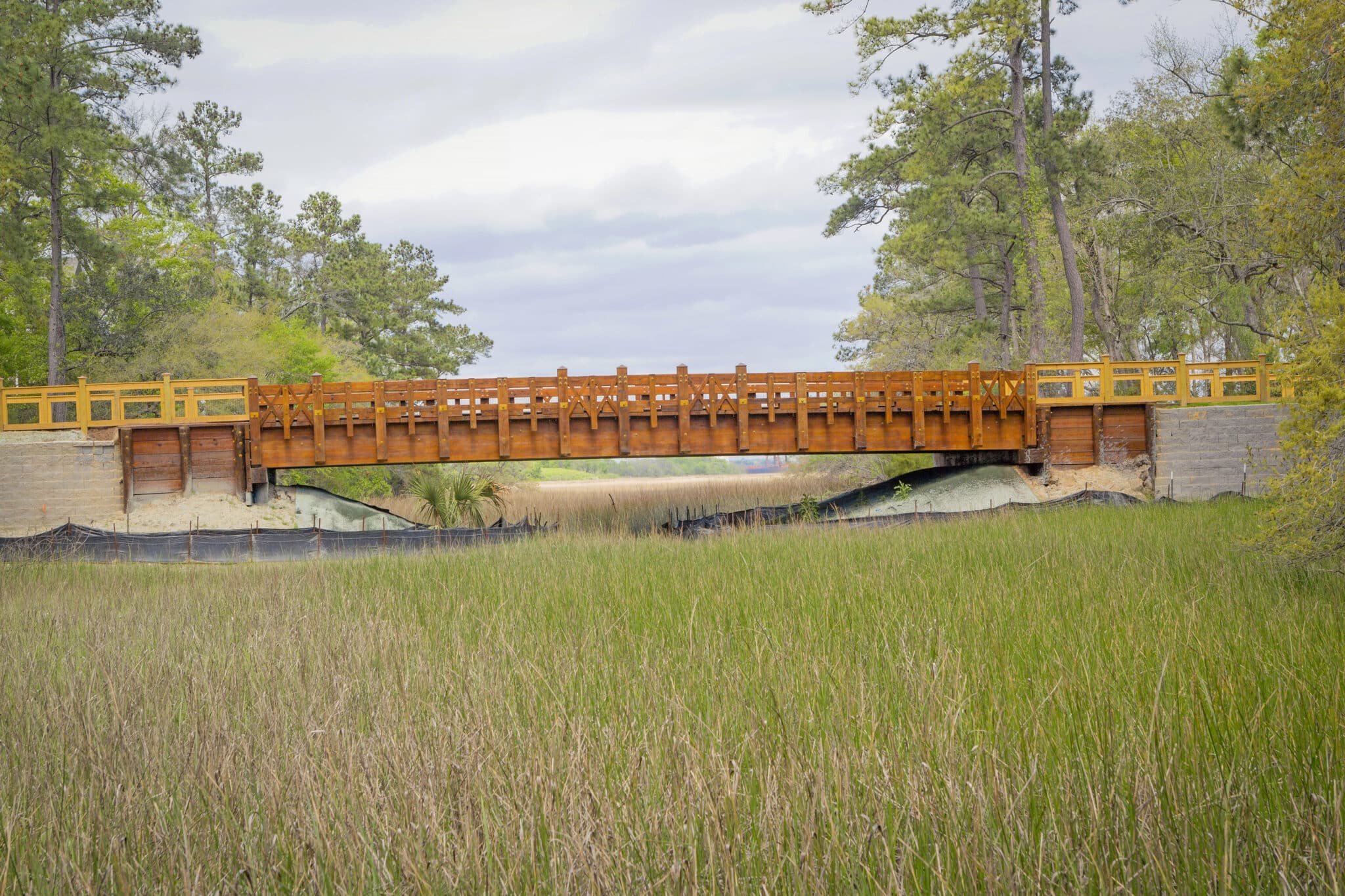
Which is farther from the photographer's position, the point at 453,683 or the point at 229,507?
the point at 229,507

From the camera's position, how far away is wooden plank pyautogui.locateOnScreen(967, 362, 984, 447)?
840 inches

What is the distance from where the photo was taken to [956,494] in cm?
2141

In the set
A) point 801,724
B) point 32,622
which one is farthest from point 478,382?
point 801,724

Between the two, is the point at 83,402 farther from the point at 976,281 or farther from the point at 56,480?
the point at 976,281

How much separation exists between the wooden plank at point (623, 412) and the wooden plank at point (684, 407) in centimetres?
110

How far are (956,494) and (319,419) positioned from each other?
14.4m

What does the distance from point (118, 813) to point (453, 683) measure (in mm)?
1704

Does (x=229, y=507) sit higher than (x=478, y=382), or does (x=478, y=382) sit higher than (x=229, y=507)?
(x=478, y=382)

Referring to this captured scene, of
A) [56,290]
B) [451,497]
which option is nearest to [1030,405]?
[451,497]

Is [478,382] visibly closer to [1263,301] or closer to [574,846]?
[574,846]

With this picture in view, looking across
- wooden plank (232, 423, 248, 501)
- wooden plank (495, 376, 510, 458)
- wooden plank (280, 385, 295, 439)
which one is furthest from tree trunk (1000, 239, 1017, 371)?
wooden plank (232, 423, 248, 501)

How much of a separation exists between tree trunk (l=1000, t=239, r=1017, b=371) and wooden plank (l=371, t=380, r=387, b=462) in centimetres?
1860

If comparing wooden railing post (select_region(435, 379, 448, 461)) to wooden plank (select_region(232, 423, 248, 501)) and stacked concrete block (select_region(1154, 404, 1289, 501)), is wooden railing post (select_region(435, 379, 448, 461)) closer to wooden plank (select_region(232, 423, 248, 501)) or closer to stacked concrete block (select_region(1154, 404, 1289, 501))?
wooden plank (select_region(232, 423, 248, 501))

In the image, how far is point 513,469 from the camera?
53.2 metres
